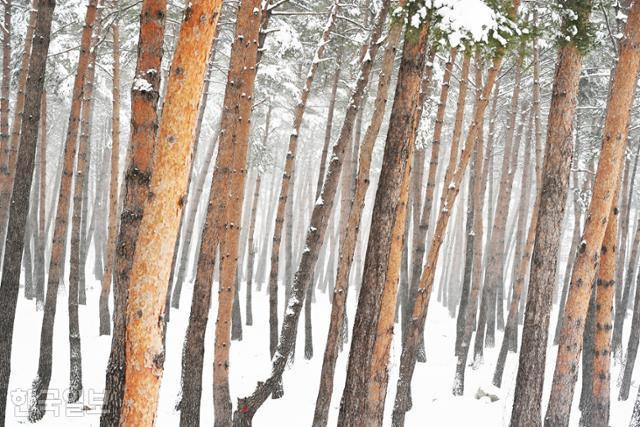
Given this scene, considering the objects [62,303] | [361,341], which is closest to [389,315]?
[361,341]

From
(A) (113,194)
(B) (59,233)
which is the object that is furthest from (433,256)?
(A) (113,194)

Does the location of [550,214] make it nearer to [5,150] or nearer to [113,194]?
[113,194]

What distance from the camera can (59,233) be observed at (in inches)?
400

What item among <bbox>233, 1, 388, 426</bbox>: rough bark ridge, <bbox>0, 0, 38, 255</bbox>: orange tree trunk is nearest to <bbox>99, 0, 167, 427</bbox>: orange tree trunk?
<bbox>233, 1, 388, 426</bbox>: rough bark ridge

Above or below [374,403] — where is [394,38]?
above

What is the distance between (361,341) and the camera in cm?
646

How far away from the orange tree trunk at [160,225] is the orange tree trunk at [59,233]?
18.7 feet

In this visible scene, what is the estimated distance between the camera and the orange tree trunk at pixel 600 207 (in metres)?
7.65

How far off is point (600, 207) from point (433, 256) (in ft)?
7.27

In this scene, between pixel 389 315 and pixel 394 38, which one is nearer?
pixel 389 315

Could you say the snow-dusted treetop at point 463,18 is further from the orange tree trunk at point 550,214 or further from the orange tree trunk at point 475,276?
the orange tree trunk at point 475,276

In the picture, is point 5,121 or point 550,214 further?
point 5,121

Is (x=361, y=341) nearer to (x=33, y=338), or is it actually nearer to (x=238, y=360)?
(x=238, y=360)

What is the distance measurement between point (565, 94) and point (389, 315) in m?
3.27
